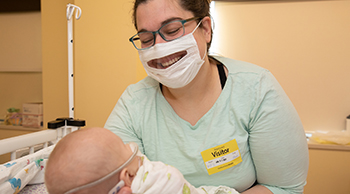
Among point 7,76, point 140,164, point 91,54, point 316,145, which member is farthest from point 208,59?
point 7,76

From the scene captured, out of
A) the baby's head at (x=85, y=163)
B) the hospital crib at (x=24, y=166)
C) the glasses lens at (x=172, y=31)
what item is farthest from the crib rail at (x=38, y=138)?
the glasses lens at (x=172, y=31)

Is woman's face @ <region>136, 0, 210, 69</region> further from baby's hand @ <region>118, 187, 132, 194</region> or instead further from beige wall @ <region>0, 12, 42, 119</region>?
beige wall @ <region>0, 12, 42, 119</region>

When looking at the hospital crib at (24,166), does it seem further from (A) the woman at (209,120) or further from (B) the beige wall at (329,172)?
(B) the beige wall at (329,172)

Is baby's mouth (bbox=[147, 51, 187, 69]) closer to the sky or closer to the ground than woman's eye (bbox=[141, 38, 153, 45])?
closer to the ground

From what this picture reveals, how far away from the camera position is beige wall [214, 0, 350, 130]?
8.65 feet

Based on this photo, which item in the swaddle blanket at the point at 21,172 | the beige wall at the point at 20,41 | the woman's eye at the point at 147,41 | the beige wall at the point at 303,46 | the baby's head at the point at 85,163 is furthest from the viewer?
the beige wall at the point at 20,41

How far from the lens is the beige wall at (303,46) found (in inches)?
104

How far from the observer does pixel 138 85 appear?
139 cm

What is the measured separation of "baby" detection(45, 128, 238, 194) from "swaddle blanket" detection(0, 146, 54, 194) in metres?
0.40

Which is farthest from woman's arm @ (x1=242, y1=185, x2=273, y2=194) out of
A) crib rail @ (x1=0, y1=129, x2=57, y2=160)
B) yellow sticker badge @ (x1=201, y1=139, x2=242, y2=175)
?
crib rail @ (x1=0, y1=129, x2=57, y2=160)

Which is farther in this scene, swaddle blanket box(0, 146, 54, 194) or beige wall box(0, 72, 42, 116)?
beige wall box(0, 72, 42, 116)

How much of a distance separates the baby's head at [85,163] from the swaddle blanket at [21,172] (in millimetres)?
404

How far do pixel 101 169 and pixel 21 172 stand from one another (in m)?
0.59

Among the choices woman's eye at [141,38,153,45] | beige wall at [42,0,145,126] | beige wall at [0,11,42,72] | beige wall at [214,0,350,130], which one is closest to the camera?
woman's eye at [141,38,153,45]
